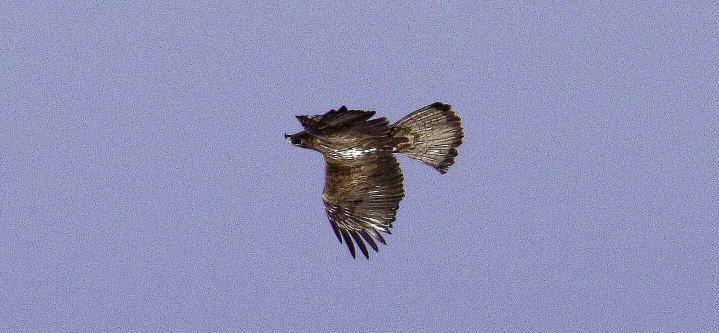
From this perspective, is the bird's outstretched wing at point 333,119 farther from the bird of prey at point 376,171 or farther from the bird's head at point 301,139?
the bird of prey at point 376,171

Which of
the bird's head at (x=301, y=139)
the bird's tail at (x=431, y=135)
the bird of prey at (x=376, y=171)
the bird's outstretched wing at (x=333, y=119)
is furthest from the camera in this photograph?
the bird's tail at (x=431, y=135)

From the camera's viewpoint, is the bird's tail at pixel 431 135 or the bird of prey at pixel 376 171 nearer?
the bird of prey at pixel 376 171

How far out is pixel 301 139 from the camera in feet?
51.5

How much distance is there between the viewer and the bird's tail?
16125 mm

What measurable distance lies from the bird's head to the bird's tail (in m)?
1.05

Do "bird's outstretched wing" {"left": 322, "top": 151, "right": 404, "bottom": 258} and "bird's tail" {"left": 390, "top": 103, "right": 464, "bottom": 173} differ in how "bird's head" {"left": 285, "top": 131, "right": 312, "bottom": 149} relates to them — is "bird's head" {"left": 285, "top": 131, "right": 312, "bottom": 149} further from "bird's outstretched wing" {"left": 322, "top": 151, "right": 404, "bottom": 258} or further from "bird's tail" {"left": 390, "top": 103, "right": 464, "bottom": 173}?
"bird's tail" {"left": 390, "top": 103, "right": 464, "bottom": 173}

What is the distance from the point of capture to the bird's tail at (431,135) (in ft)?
52.9

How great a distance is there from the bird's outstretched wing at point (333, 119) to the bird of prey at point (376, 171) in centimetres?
80

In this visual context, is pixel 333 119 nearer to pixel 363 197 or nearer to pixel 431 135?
pixel 363 197

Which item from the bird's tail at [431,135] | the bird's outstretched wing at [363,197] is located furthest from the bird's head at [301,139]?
the bird's tail at [431,135]

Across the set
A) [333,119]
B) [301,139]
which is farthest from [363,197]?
[333,119]

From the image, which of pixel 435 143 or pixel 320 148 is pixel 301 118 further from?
pixel 435 143

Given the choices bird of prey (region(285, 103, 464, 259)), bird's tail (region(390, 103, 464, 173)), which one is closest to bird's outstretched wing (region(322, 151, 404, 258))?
bird of prey (region(285, 103, 464, 259))

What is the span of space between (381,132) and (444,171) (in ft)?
3.94
